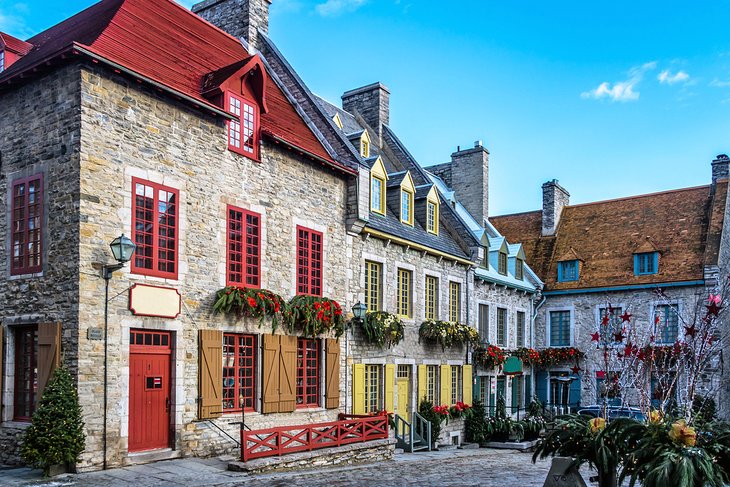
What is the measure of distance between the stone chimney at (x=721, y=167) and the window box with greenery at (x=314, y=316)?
18863mm

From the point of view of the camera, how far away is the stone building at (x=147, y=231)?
465 inches

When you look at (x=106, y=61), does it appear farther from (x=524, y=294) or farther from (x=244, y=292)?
(x=524, y=294)

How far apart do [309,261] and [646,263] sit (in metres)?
16.2

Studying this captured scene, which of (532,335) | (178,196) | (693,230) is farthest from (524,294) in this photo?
(178,196)

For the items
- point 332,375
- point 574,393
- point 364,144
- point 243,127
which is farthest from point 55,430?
point 574,393

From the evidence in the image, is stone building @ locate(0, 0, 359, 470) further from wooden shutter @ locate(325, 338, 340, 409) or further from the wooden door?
the wooden door

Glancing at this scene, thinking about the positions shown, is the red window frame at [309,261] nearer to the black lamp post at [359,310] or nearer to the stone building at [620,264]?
the black lamp post at [359,310]

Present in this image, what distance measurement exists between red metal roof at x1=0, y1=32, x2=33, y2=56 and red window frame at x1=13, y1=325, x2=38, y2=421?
18.0 ft

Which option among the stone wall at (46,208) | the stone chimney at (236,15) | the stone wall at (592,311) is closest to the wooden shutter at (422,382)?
the stone wall at (592,311)

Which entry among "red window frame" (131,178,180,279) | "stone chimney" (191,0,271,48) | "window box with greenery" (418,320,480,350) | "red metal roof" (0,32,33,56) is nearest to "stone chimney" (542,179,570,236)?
"window box with greenery" (418,320,480,350)

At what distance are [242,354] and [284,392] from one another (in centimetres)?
139

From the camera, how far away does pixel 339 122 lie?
22797 millimetres

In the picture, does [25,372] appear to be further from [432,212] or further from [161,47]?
[432,212]

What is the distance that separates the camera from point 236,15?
1942 centimetres
